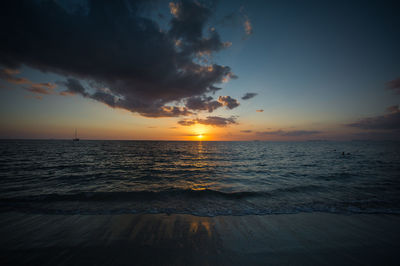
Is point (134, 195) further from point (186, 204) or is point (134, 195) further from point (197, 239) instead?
point (197, 239)

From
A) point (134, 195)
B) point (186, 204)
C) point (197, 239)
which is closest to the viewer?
point (197, 239)

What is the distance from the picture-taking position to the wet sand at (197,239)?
4.07 metres

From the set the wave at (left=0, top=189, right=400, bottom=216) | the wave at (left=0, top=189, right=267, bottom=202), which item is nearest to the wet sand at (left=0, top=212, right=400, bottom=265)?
the wave at (left=0, top=189, right=400, bottom=216)

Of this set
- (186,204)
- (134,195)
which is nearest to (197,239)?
(186,204)

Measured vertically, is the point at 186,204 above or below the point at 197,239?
below

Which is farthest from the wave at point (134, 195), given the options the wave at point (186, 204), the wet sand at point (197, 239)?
the wet sand at point (197, 239)

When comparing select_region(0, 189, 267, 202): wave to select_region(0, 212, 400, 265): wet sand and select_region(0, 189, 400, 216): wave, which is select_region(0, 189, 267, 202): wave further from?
select_region(0, 212, 400, 265): wet sand

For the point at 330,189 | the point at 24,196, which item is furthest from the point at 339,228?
the point at 24,196

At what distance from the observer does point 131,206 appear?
790 centimetres

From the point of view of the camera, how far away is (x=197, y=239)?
16.4 feet

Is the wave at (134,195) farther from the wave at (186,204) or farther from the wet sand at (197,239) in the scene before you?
the wet sand at (197,239)

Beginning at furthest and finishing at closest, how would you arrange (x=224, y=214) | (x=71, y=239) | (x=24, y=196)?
(x=24, y=196)
(x=224, y=214)
(x=71, y=239)

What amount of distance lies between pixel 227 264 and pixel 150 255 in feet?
7.51

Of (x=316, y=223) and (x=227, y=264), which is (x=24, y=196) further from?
(x=316, y=223)
